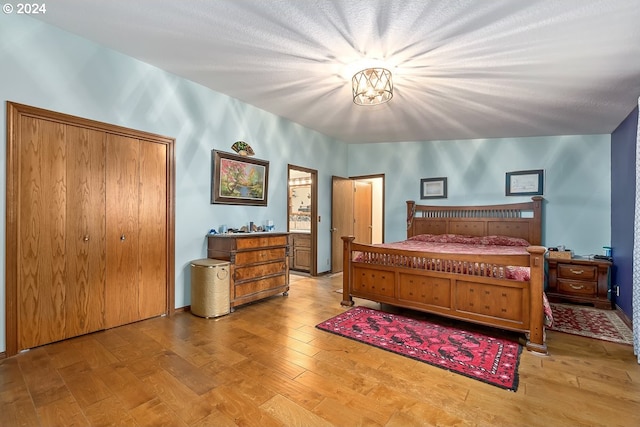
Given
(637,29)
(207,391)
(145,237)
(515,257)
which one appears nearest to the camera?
(207,391)

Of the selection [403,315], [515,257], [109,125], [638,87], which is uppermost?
[638,87]

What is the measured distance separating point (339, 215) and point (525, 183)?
128 inches

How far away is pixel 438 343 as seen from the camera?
2.71 meters

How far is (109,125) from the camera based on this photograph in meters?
2.93

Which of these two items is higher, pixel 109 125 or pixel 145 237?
pixel 109 125

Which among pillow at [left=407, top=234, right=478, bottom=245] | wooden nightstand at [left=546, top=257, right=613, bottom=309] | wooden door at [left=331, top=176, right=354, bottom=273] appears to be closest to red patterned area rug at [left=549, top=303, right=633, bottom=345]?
wooden nightstand at [left=546, top=257, right=613, bottom=309]

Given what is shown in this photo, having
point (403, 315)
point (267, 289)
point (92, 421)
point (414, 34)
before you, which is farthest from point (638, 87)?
point (92, 421)

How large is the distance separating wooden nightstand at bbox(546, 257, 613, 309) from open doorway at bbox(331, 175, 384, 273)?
2.82 m

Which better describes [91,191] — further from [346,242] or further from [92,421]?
[346,242]

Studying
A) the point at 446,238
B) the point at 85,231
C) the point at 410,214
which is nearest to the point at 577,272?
the point at 446,238

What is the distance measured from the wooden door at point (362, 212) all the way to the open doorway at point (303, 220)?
111cm

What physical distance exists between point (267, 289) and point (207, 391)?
6.77 feet

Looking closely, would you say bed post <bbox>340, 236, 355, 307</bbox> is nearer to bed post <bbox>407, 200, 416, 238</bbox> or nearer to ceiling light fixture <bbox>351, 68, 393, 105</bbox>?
ceiling light fixture <bbox>351, 68, 393, 105</bbox>

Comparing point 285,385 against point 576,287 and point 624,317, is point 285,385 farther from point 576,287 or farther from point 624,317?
point 576,287
